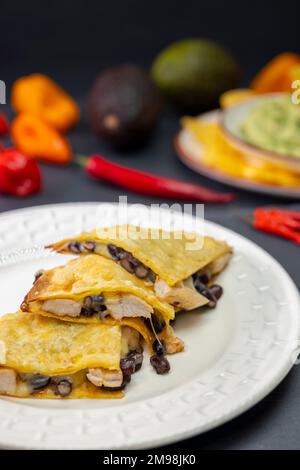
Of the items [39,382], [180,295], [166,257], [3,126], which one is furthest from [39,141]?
[39,382]

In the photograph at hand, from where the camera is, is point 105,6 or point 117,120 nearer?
point 117,120

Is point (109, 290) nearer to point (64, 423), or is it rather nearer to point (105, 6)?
point (64, 423)

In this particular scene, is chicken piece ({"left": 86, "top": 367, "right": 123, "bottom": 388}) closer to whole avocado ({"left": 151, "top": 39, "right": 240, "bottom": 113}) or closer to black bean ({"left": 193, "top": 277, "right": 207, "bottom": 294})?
black bean ({"left": 193, "top": 277, "right": 207, "bottom": 294})

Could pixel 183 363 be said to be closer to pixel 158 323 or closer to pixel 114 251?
pixel 158 323

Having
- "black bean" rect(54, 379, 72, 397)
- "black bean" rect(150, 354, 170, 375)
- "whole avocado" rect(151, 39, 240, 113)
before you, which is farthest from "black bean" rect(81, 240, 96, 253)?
"whole avocado" rect(151, 39, 240, 113)

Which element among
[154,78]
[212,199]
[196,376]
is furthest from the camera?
[154,78]

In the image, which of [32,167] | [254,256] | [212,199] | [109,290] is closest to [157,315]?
[109,290]
